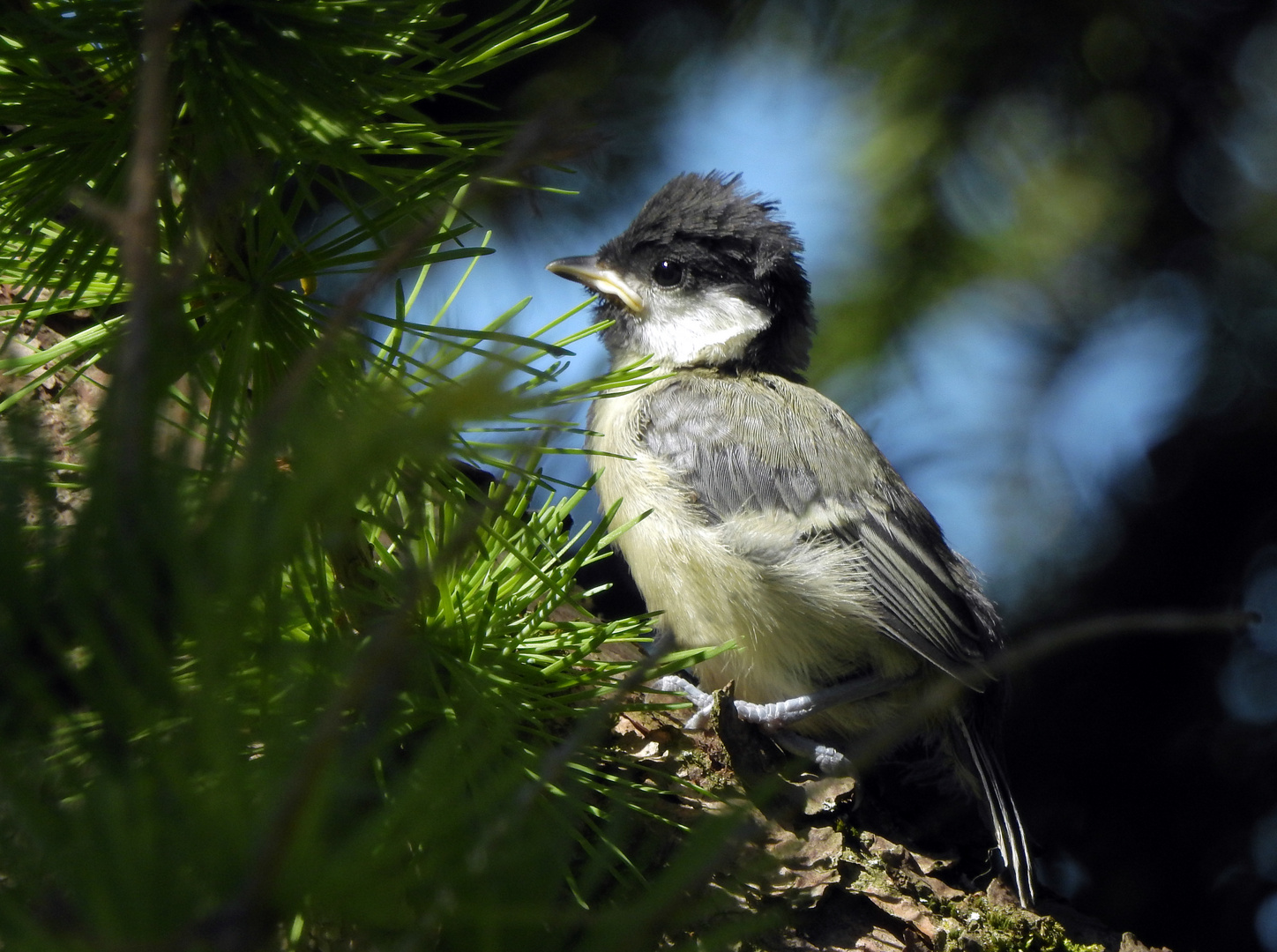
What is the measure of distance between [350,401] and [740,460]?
1747mm

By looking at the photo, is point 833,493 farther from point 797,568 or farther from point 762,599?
point 762,599

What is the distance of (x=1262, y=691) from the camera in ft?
8.89

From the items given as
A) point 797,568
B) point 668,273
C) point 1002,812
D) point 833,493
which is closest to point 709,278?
point 668,273

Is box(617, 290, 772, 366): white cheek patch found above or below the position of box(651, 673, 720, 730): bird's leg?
above

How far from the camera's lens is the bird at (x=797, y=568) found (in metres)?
2.72

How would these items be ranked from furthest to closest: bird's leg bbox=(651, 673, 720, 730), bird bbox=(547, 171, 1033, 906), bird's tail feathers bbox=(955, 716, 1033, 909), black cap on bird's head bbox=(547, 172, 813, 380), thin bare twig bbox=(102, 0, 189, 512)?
black cap on bird's head bbox=(547, 172, 813, 380), bird bbox=(547, 171, 1033, 906), bird's leg bbox=(651, 673, 720, 730), bird's tail feathers bbox=(955, 716, 1033, 909), thin bare twig bbox=(102, 0, 189, 512)

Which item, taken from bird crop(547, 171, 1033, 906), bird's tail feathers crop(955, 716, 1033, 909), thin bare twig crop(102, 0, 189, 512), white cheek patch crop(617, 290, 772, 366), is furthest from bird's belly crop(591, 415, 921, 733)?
thin bare twig crop(102, 0, 189, 512)

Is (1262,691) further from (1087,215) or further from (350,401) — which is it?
(350,401)

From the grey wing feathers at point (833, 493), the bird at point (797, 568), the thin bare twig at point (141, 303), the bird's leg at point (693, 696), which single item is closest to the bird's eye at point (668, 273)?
the bird at point (797, 568)

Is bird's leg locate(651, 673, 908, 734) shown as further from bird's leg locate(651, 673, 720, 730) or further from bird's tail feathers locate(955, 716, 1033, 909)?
bird's tail feathers locate(955, 716, 1033, 909)

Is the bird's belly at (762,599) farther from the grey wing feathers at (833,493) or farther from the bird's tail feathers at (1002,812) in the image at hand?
the bird's tail feathers at (1002,812)

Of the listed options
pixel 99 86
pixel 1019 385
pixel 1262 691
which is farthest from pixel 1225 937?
pixel 99 86

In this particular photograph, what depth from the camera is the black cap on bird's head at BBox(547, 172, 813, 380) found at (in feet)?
11.0

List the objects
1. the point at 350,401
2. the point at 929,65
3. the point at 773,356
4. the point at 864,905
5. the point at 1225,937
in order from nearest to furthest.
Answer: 1. the point at 350,401
2. the point at 864,905
3. the point at 1225,937
4. the point at 929,65
5. the point at 773,356
